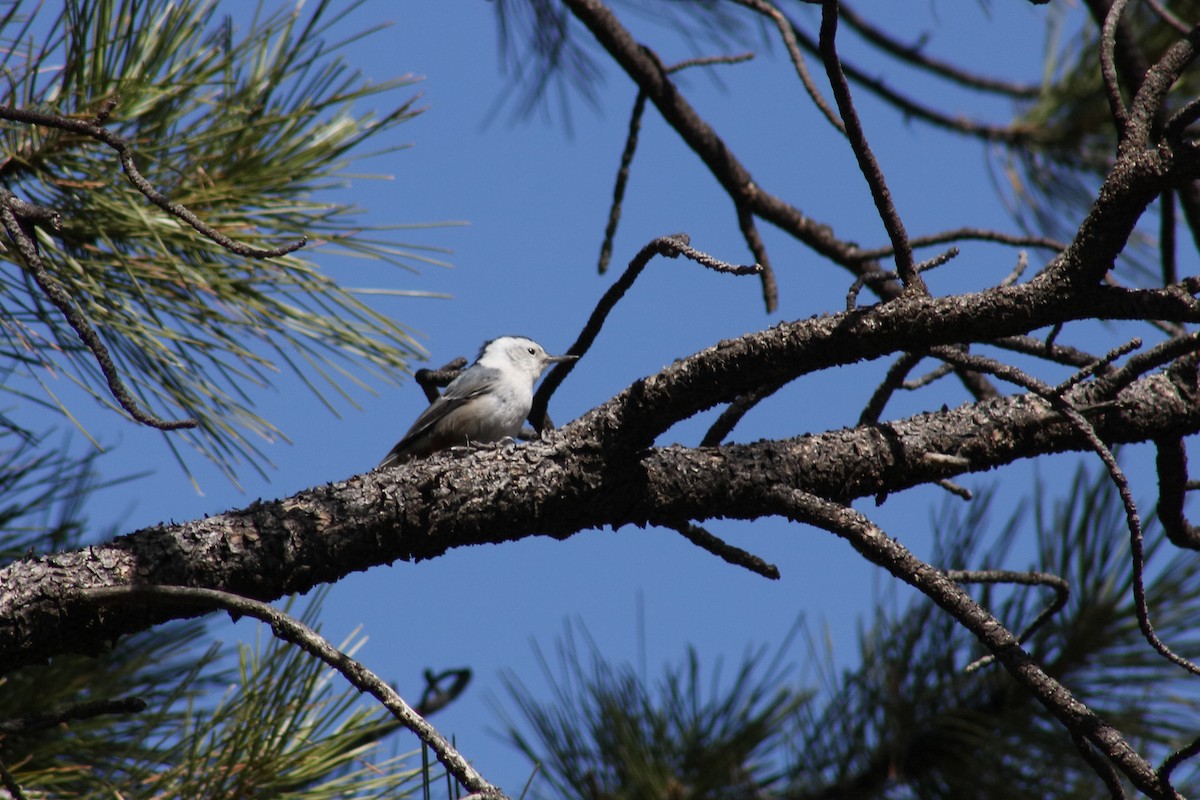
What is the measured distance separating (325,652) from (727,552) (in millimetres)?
949

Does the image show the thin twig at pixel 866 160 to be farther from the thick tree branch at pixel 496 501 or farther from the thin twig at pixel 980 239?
the thin twig at pixel 980 239

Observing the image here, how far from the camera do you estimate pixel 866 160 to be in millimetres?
1889

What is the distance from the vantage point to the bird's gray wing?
397cm

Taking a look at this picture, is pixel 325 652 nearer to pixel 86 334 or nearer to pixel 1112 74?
pixel 86 334

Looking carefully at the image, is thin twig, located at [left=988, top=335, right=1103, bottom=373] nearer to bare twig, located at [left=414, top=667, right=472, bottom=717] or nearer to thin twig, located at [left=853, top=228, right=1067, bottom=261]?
thin twig, located at [left=853, top=228, right=1067, bottom=261]

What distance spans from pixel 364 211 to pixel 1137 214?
1.70 metres

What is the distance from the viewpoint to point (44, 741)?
236 cm

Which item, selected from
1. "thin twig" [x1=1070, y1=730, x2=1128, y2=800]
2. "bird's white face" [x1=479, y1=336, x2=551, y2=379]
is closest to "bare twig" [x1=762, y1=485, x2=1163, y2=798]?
"thin twig" [x1=1070, y1=730, x2=1128, y2=800]

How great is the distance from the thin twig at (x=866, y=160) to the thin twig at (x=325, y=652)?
1064mm

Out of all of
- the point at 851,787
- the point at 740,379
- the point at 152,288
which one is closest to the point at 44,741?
the point at 152,288

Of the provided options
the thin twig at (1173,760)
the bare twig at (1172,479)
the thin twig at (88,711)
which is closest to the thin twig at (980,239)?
the bare twig at (1172,479)

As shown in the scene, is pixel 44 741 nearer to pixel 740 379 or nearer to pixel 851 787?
pixel 740 379

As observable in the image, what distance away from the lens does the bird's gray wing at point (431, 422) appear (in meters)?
3.97

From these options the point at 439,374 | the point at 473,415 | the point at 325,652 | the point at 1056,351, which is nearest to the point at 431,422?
the point at 473,415
